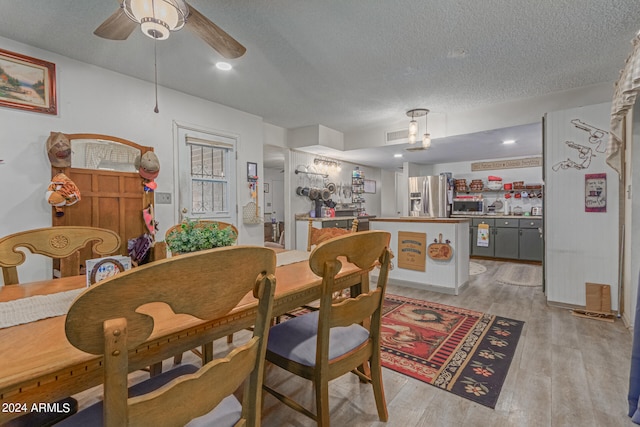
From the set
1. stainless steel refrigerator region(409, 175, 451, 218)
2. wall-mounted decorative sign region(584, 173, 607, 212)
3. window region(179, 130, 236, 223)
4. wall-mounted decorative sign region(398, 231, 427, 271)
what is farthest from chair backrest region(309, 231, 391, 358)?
stainless steel refrigerator region(409, 175, 451, 218)

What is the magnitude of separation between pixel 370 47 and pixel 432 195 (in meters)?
4.52

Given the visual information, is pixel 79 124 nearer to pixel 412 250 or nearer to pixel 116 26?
pixel 116 26

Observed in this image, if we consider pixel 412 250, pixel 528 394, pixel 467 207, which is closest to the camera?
pixel 528 394

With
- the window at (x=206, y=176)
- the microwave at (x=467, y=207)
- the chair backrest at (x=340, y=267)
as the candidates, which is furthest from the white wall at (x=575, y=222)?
the window at (x=206, y=176)

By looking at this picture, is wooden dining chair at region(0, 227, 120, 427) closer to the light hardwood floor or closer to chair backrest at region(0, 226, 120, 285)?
chair backrest at region(0, 226, 120, 285)

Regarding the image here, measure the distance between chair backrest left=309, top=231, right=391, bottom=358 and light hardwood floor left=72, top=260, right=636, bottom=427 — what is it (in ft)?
2.18

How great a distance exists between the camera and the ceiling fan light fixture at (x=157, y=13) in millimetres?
1480

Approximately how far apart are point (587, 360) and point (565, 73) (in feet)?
9.18

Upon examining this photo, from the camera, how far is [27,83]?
101 inches

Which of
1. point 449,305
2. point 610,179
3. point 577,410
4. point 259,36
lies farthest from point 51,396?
point 610,179

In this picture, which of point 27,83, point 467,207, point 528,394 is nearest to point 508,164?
point 467,207

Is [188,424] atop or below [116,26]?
below

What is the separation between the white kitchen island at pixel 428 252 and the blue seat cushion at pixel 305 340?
102 inches

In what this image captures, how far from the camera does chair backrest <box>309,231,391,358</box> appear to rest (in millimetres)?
1069
